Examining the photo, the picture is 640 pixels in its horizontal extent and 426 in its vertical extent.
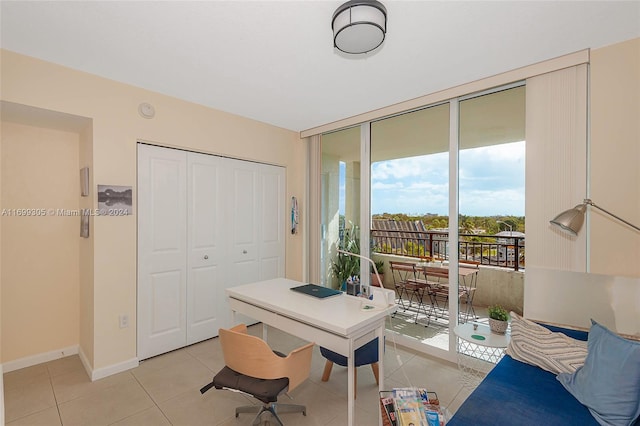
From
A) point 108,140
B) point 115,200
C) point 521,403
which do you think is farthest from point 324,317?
point 108,140

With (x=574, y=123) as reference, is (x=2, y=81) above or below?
above

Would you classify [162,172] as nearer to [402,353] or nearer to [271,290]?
[271,290]

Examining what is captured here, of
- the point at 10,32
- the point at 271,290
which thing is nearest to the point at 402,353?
the point at 271,290

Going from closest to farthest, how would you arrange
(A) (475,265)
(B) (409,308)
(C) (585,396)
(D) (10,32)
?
(C) (585,396) → (D) (10,32) → (A) (475,265) → (B) (409,308)

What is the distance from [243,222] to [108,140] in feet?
5.36

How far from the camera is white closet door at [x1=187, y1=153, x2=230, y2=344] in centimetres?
325

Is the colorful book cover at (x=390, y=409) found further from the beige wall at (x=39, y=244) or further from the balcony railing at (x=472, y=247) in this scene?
the beige wall at (x=39, y=244)

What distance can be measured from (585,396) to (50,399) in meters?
3.62

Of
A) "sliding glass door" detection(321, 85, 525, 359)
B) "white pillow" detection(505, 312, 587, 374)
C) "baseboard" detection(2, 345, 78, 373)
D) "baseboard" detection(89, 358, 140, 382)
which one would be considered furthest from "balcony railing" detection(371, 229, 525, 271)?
"baseboard" detection(2, 345, 78, 373)

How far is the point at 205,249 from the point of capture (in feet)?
11.0

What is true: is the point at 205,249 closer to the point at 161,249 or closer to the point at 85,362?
the point at 161,249

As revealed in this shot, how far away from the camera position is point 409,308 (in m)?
3.52

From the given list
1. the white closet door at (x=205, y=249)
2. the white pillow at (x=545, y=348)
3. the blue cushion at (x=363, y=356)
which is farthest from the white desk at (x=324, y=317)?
the white closet door at (x=205, y=249)

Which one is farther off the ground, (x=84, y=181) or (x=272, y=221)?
(x=84, y=181)
